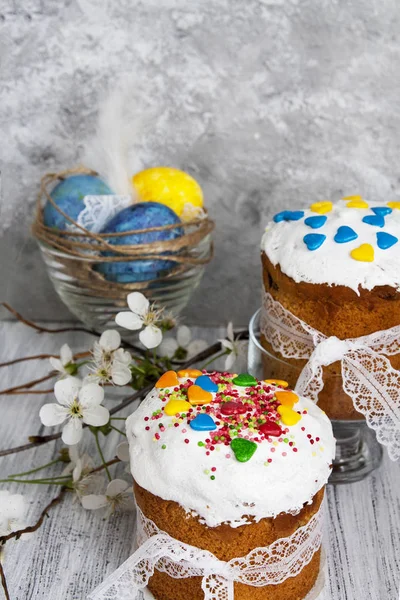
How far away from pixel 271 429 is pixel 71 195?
724 mm

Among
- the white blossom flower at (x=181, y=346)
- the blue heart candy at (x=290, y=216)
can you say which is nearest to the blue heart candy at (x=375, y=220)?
the blue heart candy at (x=290, y=216)

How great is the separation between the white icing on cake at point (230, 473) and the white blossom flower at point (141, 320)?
0.32 metres

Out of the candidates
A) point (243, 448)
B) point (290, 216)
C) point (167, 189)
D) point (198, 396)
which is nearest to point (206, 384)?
point (198, 396)

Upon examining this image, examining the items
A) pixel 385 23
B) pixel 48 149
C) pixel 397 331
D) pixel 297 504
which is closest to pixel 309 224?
pixel 397 331

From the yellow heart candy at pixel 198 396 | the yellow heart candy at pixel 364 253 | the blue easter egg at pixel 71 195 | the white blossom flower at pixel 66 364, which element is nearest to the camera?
the yellow heart candy at pixel 198 396

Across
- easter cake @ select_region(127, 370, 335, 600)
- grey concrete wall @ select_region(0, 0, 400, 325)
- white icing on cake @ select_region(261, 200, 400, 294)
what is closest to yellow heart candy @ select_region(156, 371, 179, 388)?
easter cake @ select_region(127, 370, 335, 600)

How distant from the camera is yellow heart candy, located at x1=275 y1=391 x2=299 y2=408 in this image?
103 cm

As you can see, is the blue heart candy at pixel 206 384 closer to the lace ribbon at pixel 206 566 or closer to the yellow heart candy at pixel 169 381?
the yellow heart candy at pixel 169 381

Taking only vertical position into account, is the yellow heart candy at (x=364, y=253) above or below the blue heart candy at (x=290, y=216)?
above

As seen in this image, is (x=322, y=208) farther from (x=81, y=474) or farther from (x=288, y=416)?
(x=81, y=474)

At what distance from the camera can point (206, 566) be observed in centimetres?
94

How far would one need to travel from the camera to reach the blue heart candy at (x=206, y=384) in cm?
105

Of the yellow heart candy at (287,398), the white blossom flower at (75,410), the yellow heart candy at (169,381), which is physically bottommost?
the white blossom flower at (75,410)

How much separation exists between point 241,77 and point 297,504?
0.98 meters
